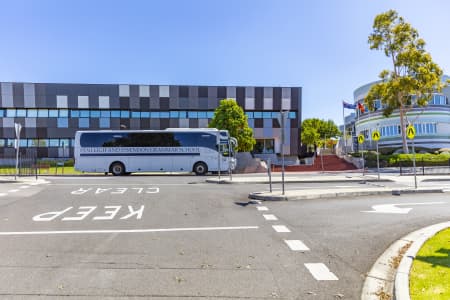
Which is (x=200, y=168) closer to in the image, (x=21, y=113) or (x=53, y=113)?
(x=53, y=113)

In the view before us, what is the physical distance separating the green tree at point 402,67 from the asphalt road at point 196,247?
26.1 m

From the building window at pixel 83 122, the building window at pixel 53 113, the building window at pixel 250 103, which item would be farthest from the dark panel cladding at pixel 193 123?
the building window at pixel 53 113

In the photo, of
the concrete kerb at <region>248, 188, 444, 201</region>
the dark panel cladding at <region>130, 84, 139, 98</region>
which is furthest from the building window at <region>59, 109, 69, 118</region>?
the concrete kerb at <region>248, 188, 444, 201</region>

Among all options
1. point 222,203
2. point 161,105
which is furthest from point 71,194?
point 161,105

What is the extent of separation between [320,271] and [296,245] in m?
1.26

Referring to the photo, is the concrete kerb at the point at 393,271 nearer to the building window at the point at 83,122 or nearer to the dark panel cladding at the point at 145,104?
the dark panel cladding at the point at 145,104

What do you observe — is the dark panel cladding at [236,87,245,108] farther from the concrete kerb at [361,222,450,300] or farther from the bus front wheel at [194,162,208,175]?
the concrete kerb at [361,222,450,300]

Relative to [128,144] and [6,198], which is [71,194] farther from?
[128,144]

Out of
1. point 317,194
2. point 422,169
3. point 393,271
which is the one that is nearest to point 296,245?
point 393,271

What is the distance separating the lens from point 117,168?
25.6m

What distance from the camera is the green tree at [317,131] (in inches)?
2594

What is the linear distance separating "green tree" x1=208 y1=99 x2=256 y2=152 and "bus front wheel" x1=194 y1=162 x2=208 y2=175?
1079 cm

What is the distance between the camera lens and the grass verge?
3250 millimetres

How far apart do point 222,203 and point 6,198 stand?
7974mm
